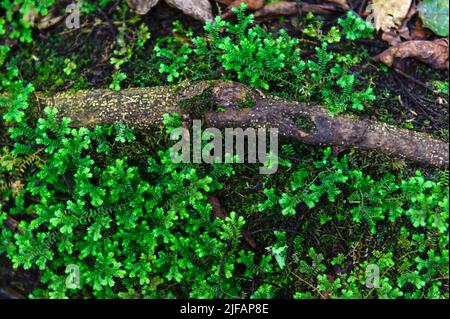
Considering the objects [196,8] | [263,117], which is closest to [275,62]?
[263,117]

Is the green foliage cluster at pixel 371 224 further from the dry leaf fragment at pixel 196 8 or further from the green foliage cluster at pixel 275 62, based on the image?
the dry leaf fragment at pixel 196 8

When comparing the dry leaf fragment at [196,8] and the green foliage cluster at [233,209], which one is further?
the dry leaf fragment at [196,8]

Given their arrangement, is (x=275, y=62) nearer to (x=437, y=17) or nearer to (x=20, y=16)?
(x=437, y=17)

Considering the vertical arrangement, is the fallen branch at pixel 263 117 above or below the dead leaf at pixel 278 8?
below

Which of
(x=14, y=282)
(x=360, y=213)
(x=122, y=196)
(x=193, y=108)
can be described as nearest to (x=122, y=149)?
(x=122, y=196)

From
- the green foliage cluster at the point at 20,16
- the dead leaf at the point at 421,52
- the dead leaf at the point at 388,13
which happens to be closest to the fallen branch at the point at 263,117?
the dead leaf at the point at 421,52

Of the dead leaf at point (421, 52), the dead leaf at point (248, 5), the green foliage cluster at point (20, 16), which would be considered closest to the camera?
the dead leaf at point (421, 52)
